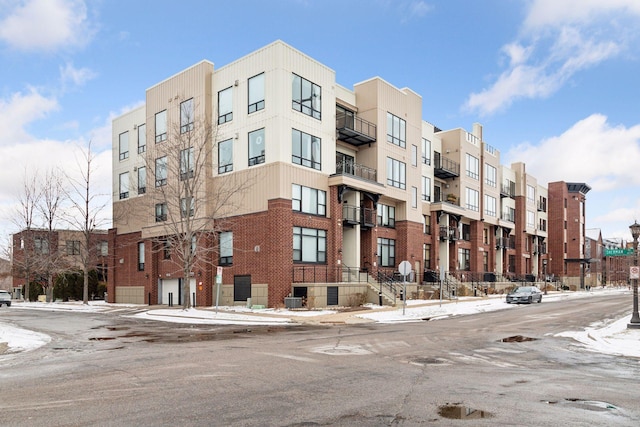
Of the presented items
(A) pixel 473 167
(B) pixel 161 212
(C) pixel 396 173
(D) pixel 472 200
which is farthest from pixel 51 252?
(A) pixel 473 167

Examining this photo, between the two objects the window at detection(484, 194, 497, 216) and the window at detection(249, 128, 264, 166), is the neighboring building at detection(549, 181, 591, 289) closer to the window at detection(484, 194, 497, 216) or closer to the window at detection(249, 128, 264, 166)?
the window at detection(484, 194, 497, 216)

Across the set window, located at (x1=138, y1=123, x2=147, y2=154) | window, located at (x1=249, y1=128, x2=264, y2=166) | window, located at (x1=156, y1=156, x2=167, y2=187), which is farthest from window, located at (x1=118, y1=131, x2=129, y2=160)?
window, located at (x1=249, y1=128, x2=264, y2=166)

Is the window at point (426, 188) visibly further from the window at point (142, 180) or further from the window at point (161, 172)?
the window at point (142, 180)

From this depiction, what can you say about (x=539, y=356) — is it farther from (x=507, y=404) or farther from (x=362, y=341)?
(x=507, y=404)

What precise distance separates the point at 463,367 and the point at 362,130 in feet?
95.8

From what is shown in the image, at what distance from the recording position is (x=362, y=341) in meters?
17.2

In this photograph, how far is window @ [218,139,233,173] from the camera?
35.9m

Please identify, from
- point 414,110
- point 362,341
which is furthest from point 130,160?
point 362,341

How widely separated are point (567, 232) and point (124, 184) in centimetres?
6833

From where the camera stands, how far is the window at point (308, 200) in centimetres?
3347

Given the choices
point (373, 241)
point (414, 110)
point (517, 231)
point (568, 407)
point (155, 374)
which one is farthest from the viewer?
point (517, 231)

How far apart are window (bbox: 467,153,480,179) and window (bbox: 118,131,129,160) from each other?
113 feet

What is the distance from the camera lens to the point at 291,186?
32938 millimetres

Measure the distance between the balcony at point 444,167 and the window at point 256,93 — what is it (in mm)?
23863
